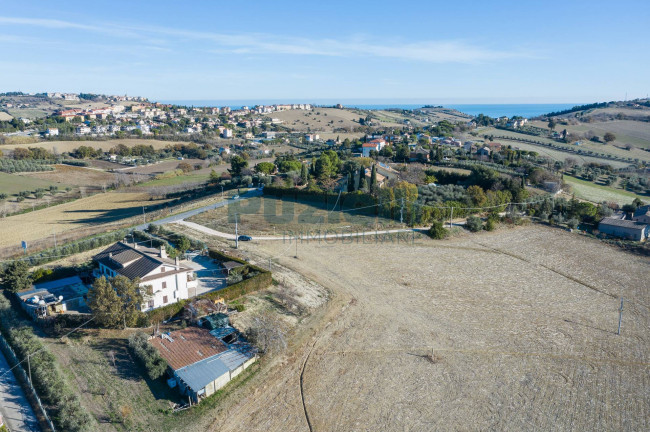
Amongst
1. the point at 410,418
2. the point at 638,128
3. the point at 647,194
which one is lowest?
the point at 410,418

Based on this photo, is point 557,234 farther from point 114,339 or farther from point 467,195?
point 114,339

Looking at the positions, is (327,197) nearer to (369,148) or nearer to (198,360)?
(198,360)

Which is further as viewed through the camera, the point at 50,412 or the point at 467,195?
the point at 467,195

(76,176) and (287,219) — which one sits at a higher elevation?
(76,176)

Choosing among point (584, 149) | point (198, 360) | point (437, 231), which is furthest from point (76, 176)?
point (584, 149)

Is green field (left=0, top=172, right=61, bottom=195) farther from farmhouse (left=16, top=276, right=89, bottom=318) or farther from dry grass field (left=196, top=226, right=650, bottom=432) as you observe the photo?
dry grass field (left=196, top=226, right=650, bottom=432)

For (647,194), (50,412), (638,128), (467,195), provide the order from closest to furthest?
(50,412) < (467,195) < (647,194) < (638,128)

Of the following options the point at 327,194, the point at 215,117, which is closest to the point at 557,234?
the point at 327,194
